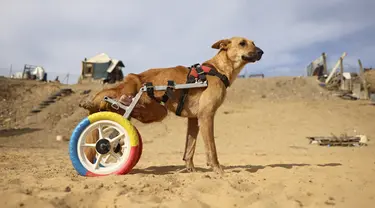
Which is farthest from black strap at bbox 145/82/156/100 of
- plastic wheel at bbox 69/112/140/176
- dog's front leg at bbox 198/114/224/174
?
dog's front leg at bbox 198/114/224/174

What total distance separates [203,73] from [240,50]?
0.93 metres

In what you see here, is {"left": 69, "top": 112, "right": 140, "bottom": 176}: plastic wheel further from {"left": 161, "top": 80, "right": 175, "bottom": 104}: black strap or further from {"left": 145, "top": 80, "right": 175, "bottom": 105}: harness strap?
{"left": 161, "top": 80, "right": 175, "bottom": 104}: black strap

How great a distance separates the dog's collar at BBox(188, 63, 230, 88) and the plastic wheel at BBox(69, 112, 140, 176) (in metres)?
1.35

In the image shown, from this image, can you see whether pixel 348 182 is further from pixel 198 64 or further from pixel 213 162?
pixel 198 64

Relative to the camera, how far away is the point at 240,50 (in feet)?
17.3

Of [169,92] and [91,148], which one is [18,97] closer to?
[91,148]

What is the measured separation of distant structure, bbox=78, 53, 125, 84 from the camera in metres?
36.3

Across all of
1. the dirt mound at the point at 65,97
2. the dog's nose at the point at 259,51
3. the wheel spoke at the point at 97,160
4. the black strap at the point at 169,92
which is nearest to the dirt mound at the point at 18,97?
the dirt mound at the point at 65,97

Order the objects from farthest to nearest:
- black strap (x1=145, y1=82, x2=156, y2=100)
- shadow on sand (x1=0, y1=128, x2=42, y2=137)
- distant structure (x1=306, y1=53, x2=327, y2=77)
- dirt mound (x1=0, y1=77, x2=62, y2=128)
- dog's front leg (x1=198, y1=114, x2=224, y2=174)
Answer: distant structure (x1=306, y1=53, x2=327, y2=77), dirt mound (x1=0, y1=77, x2=62, y2=128), shadow on sand (x1=0, y1=128, x2=42, y2=137), dog's front leg (x1=198, y1=114, x2=224, y2=174), black strap (x1=145, y1=82, x2=156, y2=100)

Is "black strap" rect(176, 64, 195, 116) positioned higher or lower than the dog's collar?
lower

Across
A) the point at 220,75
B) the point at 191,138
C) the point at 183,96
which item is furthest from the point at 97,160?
the point at 220,75

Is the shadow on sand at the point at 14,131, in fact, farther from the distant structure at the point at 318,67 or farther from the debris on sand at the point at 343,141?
the distant structure at the point at 318,67

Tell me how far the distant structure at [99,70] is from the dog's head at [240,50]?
3227cm

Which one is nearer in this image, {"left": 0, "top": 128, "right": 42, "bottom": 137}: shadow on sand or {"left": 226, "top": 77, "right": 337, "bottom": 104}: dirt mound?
{"left": 0, "top": 128, "right": 42, "bottom": 137}: shadow on sand
